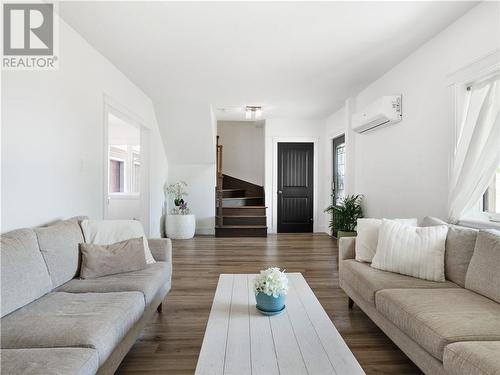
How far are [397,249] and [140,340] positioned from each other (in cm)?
201

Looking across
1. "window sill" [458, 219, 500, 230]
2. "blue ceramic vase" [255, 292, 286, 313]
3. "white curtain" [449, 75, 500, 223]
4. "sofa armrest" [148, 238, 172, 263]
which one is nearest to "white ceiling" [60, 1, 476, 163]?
"white curtain" [449, 75, 500, 223]

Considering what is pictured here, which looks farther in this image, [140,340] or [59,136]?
[59,136]

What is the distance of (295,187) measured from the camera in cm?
673

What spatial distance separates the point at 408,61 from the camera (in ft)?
10.8

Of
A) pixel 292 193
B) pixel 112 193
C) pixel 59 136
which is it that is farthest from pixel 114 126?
pixel 59 136

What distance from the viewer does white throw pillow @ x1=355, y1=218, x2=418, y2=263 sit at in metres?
2.56

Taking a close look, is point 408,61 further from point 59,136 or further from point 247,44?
point 59,136

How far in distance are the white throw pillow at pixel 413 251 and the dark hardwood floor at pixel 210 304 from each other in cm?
52

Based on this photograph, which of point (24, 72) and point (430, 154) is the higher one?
point (24, 72)

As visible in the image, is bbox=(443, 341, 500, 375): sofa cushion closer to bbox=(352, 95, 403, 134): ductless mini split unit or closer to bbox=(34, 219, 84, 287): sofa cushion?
bbox=(34, 219, 84, 287): sofa cushion

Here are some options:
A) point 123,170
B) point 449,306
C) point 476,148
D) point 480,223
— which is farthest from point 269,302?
point 123,170

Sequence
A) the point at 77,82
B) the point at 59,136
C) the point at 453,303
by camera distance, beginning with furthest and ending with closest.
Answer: the point at 77,82 < the point at 59,136 < the point at 453,303

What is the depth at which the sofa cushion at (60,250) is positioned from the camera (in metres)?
1.91

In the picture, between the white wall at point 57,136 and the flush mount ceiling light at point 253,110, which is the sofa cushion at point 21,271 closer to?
the white wall at point 57,136
